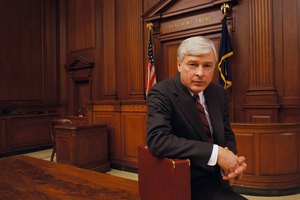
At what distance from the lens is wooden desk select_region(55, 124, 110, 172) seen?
4680mm

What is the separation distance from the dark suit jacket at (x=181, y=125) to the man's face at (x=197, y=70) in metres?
0.06

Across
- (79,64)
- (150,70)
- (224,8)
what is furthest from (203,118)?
(79,64)

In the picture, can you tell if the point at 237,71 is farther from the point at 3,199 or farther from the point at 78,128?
the point at 3,199

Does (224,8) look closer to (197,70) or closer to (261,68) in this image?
(261,68)

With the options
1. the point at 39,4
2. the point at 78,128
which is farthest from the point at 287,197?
the point at 39,4

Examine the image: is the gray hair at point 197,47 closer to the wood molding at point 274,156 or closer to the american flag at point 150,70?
the wood molding at point 274,156

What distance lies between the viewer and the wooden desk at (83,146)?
4680mm

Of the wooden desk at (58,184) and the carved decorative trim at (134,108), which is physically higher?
the carved decorative trim at (134,108)

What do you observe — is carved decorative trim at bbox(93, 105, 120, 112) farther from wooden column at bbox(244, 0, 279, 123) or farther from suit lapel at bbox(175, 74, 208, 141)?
suit lapel at bbox(175, 74, 208, 141)

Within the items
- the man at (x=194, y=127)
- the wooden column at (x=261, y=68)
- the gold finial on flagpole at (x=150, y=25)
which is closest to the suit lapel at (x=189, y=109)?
the man at (x=194, y=127)

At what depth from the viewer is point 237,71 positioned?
4.61 meters

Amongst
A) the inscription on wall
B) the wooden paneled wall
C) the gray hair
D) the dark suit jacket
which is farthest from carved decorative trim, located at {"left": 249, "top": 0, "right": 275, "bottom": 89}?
the wooden paneled wall

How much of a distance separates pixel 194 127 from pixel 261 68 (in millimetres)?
3399

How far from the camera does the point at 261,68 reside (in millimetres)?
4277
